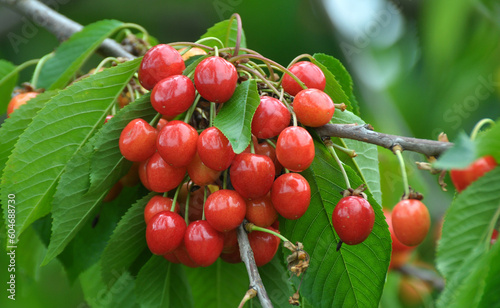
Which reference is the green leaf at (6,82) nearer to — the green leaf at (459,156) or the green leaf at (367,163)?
the green leaf at (367,163)

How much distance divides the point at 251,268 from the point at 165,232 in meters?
0.26

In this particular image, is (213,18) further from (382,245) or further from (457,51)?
(382,245)

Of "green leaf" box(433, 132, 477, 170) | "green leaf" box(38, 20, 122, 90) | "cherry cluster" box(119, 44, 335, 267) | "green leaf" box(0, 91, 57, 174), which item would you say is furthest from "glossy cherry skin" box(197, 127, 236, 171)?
"green leaf" box(38, 20, 122, 90)

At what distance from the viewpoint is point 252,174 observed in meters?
1.25

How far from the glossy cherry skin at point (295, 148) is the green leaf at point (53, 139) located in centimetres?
54

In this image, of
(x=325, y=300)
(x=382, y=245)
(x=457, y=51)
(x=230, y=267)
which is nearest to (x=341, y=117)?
(x=382, y=245)

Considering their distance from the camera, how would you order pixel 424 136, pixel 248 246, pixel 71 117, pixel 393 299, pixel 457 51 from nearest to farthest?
1. pixel 248 246
2. pixel 71 117
3. pixel 393 299
4. pixel 457 51
5. pixel 424 136

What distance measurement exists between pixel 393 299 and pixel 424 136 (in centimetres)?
149

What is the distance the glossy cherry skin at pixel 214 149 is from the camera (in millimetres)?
1249

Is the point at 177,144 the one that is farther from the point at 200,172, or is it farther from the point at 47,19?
the point at 47,19

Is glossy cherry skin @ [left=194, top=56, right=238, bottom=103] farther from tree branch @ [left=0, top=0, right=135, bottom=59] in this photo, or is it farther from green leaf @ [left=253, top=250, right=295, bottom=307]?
tree branch @ [left=0, top=0, right=135, bottom=59]

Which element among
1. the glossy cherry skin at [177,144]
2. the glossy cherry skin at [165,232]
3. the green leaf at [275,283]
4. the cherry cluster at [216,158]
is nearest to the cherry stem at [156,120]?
the cherry cluster at [216,158]

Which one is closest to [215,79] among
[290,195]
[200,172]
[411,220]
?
[200,172]

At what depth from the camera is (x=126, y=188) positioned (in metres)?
1.78
